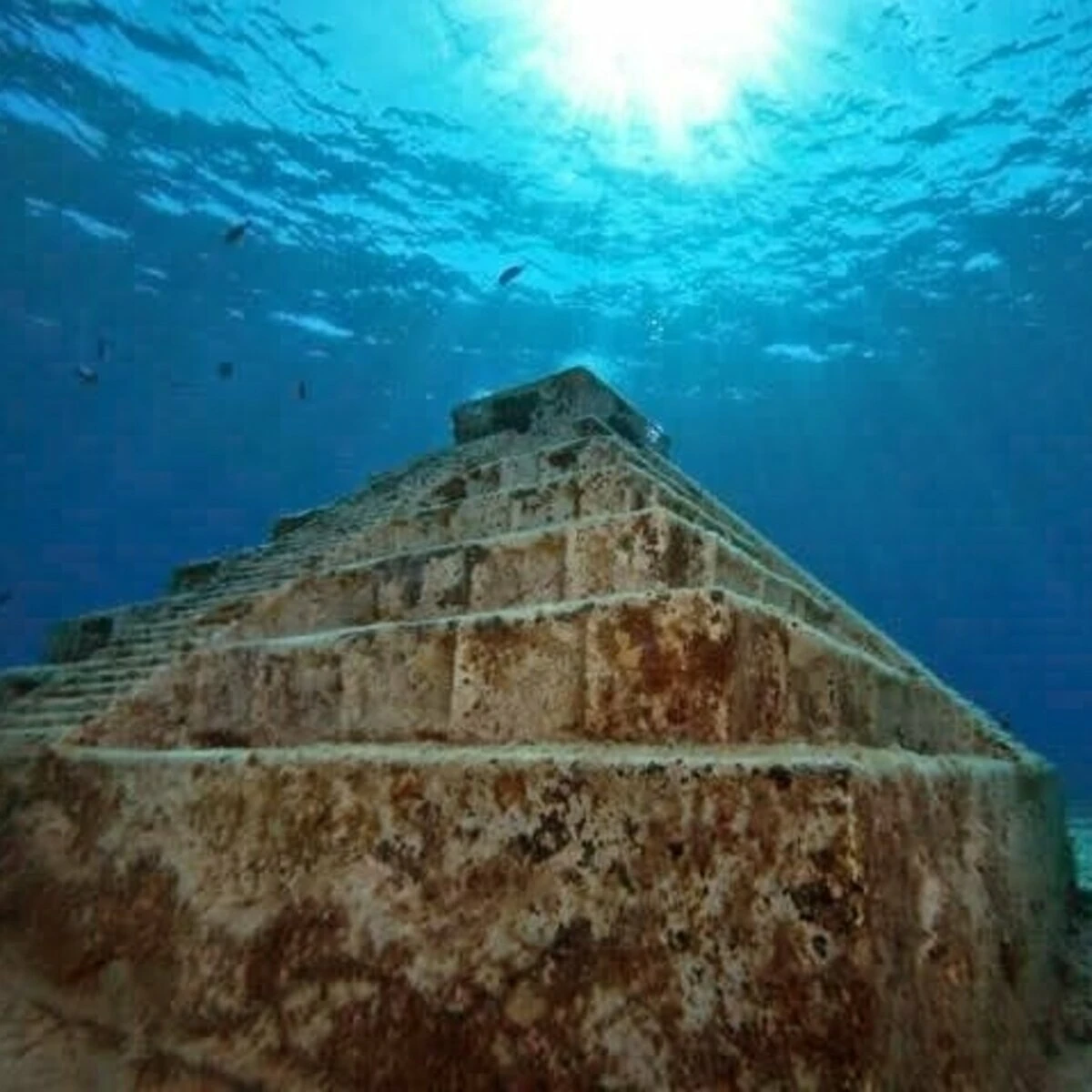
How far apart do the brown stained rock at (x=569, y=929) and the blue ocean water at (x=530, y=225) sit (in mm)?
16751

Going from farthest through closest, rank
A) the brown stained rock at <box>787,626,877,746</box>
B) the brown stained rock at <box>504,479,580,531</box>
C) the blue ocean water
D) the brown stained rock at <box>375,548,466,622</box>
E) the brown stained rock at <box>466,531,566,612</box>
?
the blue ocean water < the brown stained rock at <box>504,479,580,531</box> < the brown stained rock at <box>375,548,466,622</box> < the brown stained rock at <box>466,531,566,612</box> < the brown stained rock at <box>787,626,877,746</box>

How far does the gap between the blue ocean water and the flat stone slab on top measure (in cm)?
995

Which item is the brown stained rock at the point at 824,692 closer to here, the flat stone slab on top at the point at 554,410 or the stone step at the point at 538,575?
the stone step at the point at 538,575

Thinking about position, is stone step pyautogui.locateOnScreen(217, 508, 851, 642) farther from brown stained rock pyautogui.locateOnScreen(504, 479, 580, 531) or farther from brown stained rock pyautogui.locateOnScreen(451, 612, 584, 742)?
Result: brown stained rock pyautogui.locateOnScreen(504, 479, 580, 531)

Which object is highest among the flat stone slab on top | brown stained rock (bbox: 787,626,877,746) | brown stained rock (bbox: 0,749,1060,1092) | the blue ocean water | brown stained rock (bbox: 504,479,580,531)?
Result: the blue ocean water

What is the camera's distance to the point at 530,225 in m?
30.3

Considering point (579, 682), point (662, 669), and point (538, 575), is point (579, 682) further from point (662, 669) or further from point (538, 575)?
point (538, 575)

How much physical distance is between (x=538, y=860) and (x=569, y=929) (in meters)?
0.19

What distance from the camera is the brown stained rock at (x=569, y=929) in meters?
1.65

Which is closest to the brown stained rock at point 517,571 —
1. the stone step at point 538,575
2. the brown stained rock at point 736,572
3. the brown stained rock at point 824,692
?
the stone step at point 538,575

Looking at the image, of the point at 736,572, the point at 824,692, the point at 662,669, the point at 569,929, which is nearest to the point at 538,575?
the point at 736,572

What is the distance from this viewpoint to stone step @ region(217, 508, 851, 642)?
349 cm

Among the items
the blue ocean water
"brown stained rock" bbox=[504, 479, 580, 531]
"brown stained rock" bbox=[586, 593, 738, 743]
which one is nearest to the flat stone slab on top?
"brown stained rock" bbox=[504, 479, 580, 531]

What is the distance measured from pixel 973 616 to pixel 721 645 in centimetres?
10887
